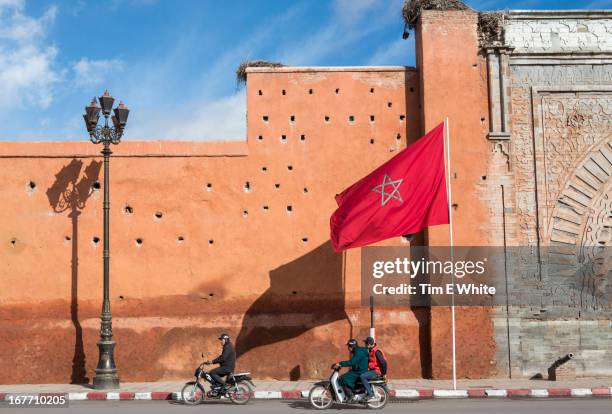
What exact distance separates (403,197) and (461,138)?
241 cm

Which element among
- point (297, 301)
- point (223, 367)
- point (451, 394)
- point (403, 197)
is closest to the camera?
point (223, 367)

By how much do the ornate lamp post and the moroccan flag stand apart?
3.99m

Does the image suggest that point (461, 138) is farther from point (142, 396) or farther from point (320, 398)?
point (142, 396)

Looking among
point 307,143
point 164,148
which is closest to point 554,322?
point 307,143

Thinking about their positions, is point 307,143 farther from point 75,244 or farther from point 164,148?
point 75,244

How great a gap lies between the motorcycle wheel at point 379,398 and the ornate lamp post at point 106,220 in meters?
4.58

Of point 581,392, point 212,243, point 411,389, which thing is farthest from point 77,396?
point 581,392

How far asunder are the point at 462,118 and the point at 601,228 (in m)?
3.28

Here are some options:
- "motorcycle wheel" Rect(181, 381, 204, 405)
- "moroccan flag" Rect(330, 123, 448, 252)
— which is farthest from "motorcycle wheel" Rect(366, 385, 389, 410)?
"moroccan flag" Rect(330, 123, 448, 252)

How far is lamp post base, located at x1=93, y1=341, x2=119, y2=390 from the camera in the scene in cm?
1212

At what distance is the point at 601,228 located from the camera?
45.1 ft

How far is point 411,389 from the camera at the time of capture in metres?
11.9

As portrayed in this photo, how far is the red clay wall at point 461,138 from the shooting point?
1332cm

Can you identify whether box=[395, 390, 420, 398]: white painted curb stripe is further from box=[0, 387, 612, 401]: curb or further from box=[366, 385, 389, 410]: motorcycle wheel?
box=[366, 385, 389, 410]: motorcycle wheel
